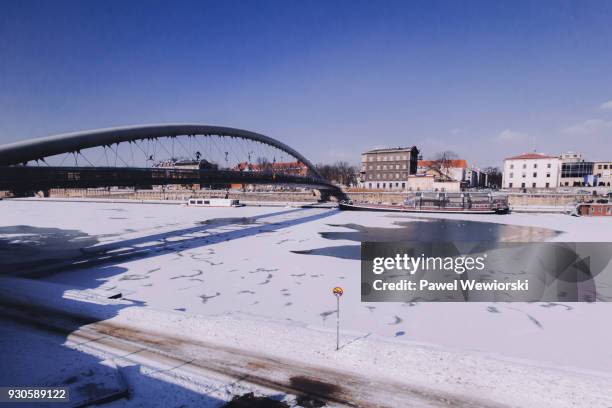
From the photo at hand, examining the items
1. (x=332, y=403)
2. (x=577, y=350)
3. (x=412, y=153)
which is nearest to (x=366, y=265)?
(x=577, y=350)

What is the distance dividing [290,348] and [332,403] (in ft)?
7.25

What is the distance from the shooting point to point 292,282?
14469mm

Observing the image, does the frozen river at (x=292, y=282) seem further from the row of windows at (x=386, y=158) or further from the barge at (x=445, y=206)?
the row of windows at (x=386, y=158)

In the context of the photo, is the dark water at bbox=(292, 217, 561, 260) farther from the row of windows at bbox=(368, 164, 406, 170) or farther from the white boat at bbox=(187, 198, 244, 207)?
the row of windows at bbox=(368, 164, 406, 170)

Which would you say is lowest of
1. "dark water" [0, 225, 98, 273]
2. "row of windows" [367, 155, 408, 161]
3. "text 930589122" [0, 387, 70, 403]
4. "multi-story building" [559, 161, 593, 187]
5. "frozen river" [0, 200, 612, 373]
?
"dark water" [0, 225, 98, 273]

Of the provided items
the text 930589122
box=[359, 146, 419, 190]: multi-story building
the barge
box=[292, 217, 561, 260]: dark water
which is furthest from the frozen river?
box=[359, 146, 419, 190]: multi-story building

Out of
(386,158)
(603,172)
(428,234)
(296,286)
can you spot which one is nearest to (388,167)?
(386,158)

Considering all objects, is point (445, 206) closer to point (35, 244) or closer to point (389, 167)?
point (35, 244)

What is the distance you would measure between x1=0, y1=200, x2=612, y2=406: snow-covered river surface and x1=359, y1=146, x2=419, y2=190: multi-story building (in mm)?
75182

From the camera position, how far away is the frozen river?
9.04m

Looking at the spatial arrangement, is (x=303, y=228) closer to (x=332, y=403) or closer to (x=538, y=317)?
(x=538, y=317)

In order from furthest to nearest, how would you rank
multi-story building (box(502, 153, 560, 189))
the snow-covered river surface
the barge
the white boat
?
1. multi-story building (box(502, 153, 560, 189))
2. the white boat
3. the barge
4. the snow-covered river surface

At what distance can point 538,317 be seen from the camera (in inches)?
410

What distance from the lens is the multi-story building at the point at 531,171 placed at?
→ 93.1 m
